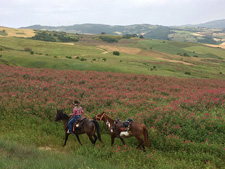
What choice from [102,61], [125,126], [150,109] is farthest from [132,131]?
[102,61]

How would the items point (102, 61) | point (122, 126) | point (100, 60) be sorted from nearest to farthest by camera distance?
point (122, 126)
point (102, 61)
point (100, 60)

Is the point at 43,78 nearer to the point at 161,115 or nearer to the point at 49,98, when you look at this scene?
the point at 49,98

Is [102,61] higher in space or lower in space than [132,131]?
lower

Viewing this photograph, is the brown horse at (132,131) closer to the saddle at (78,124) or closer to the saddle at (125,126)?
the saddle at (125,126)

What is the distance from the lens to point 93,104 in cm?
1606

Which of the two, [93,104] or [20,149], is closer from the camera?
[20,149]

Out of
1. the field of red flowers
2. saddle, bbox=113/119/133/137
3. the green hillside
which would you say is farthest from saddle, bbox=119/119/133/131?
the green hillside

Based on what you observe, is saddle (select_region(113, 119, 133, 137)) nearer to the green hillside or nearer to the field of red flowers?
the field of red flowers

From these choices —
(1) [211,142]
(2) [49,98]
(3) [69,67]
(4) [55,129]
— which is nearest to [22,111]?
(2) [49,98]

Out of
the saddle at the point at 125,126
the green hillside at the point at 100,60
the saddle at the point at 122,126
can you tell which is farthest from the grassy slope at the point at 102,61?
the saddle at the point at 125,126

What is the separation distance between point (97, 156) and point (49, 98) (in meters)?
9.68

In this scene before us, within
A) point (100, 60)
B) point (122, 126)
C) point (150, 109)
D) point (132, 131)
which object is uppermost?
point (122, 126)

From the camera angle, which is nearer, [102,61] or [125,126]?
[125,126]

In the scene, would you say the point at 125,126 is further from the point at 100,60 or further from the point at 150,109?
the point at 100,60
